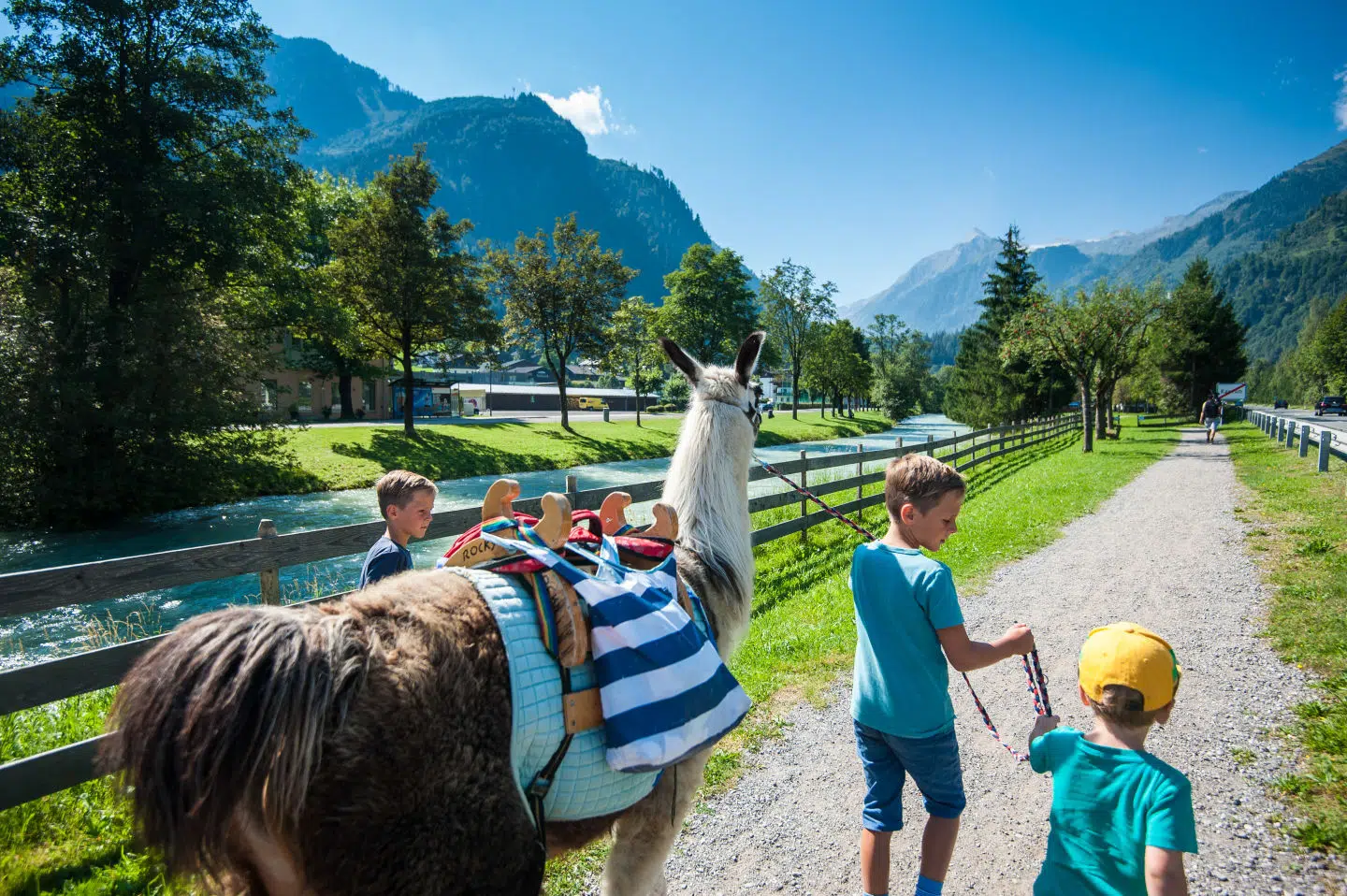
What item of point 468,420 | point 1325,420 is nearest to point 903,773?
point 468,420

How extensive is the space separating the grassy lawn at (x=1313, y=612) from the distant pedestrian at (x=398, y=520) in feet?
14.5

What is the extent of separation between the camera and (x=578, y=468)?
22.8 m

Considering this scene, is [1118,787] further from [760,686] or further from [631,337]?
[631,337]

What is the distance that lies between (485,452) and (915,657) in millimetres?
21419

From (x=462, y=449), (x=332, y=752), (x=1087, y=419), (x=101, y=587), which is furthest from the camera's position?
(x=1087, y=419)

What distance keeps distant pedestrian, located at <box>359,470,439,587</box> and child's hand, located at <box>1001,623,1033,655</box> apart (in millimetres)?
2482

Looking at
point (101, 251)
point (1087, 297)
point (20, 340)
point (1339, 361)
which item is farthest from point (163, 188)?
point (1339, 361)

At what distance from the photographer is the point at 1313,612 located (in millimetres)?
5496

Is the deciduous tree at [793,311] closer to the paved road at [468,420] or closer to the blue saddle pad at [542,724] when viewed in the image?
the paved road at [468,420]

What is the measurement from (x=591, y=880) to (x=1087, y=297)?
89.7ft

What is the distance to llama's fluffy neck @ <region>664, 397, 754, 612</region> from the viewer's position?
8.87 feet

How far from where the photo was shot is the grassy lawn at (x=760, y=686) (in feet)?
8.64

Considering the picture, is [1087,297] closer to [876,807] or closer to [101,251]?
[876,807]

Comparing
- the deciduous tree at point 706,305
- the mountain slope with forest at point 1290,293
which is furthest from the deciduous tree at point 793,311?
the mountain slope with forest at point 1290,293
